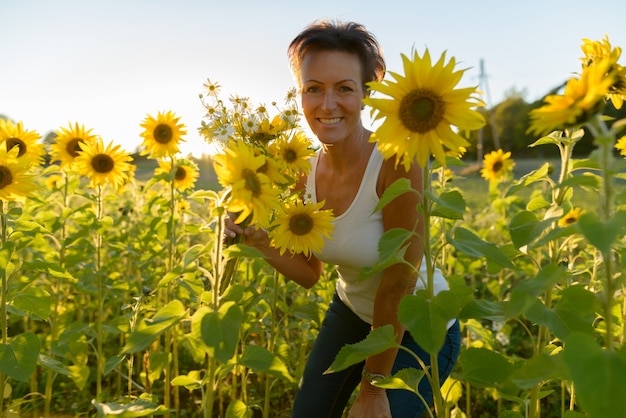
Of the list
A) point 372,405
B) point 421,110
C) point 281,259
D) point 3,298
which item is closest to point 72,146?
point 3,298

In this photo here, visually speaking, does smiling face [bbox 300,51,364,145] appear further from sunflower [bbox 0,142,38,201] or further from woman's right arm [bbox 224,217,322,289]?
sunflower [bbox 0,142,38,201]

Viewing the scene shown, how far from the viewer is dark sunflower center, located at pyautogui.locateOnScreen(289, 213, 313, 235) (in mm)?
1724

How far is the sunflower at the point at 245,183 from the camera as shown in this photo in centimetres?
129

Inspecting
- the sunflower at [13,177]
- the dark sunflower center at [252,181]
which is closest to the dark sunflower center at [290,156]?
the dark sunflower center at [252,181]

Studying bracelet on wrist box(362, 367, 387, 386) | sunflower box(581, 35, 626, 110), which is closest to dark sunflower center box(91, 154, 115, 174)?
bracelet on wrist box(362, 367, 387, 386)

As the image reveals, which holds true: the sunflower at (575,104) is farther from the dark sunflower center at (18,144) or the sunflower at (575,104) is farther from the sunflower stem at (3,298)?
the dark sunflower center at (18,144)

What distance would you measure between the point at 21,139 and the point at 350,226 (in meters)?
1.78

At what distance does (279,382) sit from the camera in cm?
353

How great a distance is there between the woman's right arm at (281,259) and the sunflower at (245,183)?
0.68 ft

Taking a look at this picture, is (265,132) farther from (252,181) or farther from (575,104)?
(575,104)

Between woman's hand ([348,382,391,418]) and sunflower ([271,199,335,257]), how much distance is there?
61cm

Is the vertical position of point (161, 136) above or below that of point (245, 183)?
above

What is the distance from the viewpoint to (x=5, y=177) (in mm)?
1935

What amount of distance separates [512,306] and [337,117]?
123cm
